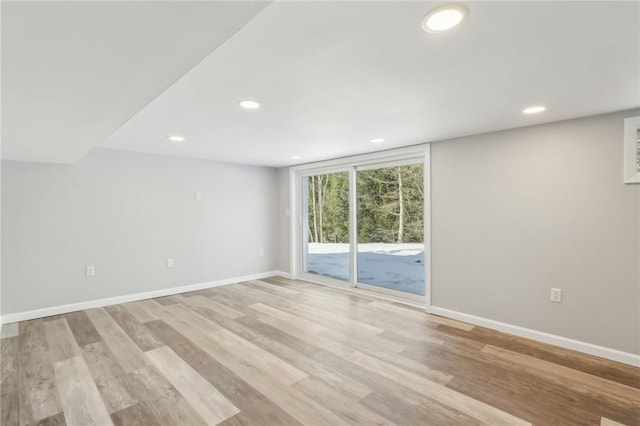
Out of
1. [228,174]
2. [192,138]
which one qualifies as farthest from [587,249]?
[228,174]

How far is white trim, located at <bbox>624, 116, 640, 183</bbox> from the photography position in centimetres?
247

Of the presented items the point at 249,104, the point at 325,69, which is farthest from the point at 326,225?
the point at 325,69

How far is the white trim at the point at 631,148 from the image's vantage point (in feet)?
8.12

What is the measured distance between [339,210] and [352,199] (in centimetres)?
39

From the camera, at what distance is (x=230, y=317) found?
3.57m

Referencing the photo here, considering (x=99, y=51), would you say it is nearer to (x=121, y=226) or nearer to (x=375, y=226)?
(x=121, y=226)

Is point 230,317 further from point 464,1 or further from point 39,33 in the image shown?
point 464,1

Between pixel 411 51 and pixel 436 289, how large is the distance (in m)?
2.90

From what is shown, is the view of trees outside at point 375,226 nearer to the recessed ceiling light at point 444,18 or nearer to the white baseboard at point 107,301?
the white baseboard at point 107,301

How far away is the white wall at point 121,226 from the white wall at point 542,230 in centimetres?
328

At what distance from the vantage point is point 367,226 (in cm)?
473

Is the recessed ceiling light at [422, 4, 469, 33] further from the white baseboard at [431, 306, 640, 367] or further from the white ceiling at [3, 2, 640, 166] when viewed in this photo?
the white baseboard at [431, 306, 640, 367]

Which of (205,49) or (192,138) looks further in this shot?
(192,138)

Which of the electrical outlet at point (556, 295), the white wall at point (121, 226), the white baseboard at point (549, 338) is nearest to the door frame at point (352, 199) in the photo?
the white baseboard at point (549, 338)
